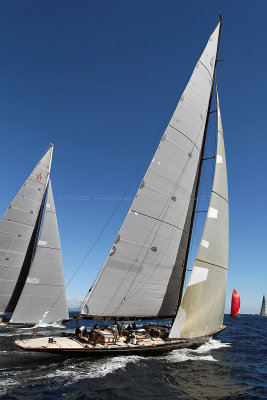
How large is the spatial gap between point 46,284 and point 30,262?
128 inches

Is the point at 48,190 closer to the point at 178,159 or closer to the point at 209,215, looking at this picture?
the point at 178,159

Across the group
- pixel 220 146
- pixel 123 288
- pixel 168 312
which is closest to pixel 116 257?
pixel 123 288

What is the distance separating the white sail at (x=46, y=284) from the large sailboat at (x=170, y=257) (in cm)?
862

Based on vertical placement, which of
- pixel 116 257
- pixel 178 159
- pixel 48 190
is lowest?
pixel 116 257

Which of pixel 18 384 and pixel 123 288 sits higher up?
pixel 123 288

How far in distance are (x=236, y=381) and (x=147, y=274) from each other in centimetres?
670

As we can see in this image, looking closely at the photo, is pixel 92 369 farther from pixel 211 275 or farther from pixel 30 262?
pixel 30 262

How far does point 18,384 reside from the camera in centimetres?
999

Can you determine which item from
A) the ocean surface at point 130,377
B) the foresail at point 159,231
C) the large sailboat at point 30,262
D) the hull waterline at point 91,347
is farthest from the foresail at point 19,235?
the foresail at point 159,231

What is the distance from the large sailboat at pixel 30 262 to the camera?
22234 mm

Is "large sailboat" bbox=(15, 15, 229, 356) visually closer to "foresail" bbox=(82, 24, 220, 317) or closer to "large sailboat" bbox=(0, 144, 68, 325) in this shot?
"foresail" bbox=(82, 24, 220, 317)

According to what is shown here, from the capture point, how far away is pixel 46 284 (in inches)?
901

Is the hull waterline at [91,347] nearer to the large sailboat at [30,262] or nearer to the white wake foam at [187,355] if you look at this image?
the white wake foam at [187,355]

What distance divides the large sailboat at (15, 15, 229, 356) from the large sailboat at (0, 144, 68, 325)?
8.71 metres
